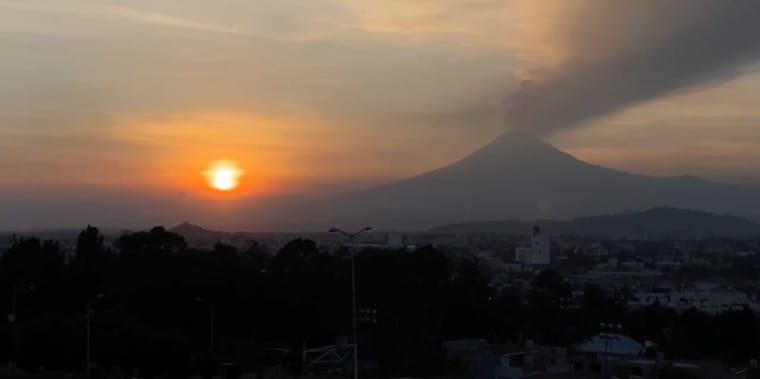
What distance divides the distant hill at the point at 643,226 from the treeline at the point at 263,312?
12681cm

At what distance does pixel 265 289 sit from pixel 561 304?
2145 cm

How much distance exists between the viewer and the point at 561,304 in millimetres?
57844

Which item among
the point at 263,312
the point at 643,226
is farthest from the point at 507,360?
the point at 643,226

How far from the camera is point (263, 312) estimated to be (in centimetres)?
4044

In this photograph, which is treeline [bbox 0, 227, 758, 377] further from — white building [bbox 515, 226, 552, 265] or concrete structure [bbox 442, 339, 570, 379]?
white building [bbox 515, 226, 552, 265]

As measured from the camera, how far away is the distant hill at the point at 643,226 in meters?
180

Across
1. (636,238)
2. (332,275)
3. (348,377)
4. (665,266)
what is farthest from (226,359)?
(636,238)

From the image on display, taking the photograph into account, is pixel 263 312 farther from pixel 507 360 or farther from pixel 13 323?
pixel 507 360

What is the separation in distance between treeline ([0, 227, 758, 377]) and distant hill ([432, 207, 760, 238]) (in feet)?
416

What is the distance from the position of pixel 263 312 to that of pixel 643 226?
6028 inches

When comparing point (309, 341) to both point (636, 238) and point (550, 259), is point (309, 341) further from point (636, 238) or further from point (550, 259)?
point (636, 238)

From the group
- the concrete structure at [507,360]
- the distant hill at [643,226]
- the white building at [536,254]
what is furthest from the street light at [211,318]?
the distant hill at [643,226]

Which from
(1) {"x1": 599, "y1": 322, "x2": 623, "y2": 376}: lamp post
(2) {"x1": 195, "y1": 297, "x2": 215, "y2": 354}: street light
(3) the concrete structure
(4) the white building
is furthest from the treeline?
(4) the white building

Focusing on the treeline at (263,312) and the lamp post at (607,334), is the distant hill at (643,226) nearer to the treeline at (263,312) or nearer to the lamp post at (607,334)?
the lamp post at (607,334)
